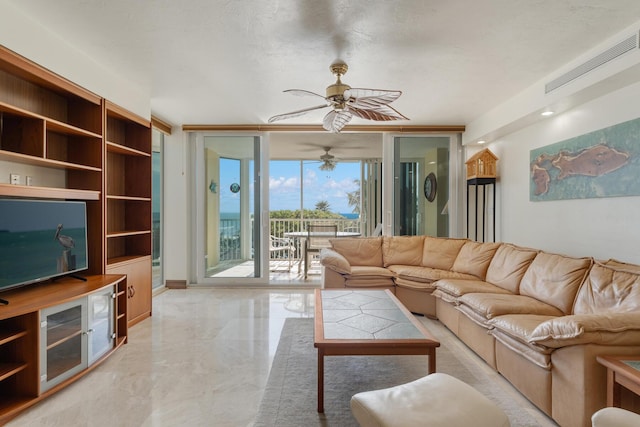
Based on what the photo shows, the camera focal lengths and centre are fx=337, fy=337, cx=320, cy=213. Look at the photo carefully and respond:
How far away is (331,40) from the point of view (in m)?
2.51

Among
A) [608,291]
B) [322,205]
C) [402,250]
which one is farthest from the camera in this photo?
[322,205]

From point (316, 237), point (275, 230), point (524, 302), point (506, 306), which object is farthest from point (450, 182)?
point (275, 230)

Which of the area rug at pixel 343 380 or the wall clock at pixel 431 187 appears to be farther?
the wall clock at pixel 431 187

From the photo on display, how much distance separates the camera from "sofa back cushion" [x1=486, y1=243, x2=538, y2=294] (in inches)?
125

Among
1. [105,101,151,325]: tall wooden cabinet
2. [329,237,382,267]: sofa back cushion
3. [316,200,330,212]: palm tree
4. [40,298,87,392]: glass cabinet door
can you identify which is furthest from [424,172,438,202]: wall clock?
[40,298,87,392]: glass cabinet door

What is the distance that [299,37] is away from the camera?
8.11ft

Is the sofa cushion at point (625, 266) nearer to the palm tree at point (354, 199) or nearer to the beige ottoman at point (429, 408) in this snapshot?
the beige ottoman at point (429, 408)

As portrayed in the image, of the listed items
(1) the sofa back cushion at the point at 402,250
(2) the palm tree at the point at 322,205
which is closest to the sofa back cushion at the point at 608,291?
(1) the sofa back cushion at the point at 402,250

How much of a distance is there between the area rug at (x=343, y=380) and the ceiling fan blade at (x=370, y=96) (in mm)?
2065

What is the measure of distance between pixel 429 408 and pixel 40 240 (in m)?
2.75

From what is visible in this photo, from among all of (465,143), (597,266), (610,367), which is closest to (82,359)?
(610,367)

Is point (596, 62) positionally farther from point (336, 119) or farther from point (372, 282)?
point (372, 282)

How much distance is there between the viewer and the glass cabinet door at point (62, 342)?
6.95 feet

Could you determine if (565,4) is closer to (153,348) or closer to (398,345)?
(398,345)
